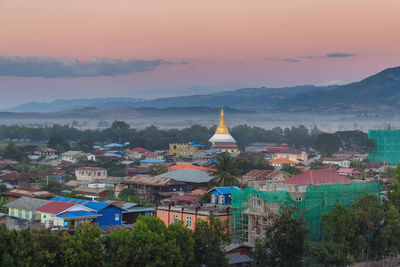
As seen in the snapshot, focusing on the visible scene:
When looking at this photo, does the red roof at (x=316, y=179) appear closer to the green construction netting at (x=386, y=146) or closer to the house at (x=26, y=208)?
the house at (x=26, y=208)

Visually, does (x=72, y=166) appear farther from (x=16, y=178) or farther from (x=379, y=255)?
(x=379, y=255)

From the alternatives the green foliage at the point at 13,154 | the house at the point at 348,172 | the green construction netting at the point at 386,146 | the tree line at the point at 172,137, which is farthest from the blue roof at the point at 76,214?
the tree line at the point at 172,137

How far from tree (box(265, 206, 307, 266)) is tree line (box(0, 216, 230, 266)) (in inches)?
84.5

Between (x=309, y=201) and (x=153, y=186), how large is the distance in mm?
26250

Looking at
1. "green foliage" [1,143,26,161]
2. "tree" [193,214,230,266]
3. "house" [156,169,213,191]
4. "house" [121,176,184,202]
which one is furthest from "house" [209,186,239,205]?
"green foliage" [1,143,26,161]

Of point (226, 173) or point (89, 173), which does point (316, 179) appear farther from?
point (89, 173)

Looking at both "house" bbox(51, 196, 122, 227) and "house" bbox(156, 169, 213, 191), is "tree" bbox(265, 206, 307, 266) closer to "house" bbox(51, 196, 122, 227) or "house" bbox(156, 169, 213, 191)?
"house" bbox(51, 196, 122, 227)

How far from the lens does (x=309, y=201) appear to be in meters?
34.3

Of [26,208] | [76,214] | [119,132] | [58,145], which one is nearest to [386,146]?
[58,145]

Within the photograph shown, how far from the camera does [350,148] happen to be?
419ft

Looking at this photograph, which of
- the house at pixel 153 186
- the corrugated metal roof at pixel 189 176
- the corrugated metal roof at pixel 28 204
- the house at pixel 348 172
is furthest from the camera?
the house at pixel 348 172

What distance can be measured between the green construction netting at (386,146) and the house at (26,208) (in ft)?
179

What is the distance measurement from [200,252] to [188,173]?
35.5 metres

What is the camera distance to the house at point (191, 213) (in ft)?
118
